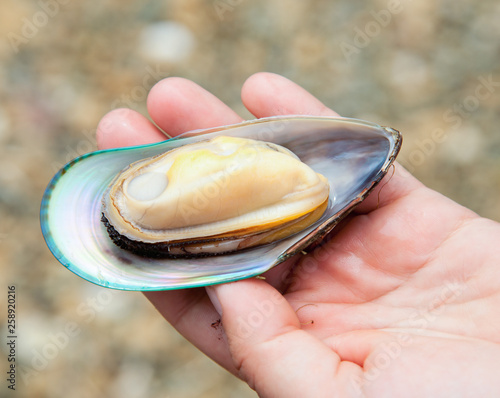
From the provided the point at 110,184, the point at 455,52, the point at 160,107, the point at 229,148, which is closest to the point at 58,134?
the point at 160,107

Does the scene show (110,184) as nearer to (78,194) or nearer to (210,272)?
(78,194)

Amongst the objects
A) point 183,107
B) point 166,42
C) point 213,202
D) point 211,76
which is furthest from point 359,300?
point 166,42

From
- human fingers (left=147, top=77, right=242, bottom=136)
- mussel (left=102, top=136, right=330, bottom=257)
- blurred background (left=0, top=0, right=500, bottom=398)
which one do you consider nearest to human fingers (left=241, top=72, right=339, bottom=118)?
human fingers (left=147, top=77, right=242, bottom=136)

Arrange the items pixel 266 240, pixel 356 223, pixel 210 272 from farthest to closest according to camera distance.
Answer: pixel 356 223 < pixel 266 240 < pixel 210 272

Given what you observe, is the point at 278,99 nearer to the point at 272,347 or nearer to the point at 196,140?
the point at 196,140

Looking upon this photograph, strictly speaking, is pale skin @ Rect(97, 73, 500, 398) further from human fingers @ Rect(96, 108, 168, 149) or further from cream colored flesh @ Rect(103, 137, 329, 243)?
cream colored flesh @ Rect(103, 137, 329, 243)

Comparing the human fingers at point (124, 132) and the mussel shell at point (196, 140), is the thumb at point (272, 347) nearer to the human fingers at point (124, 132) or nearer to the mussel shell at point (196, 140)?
the mussel shell at point (196, 140)

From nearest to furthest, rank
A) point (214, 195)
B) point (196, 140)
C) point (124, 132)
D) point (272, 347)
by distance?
point (272, 347) < point (214, 195) < point (196, 140) < point (124, 132)
